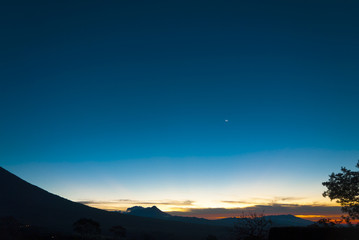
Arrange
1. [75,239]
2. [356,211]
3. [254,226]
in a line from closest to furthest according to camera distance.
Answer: [254,226] → [356,211] → [75,239]

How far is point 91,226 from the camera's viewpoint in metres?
142

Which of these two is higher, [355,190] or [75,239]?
[355,190]

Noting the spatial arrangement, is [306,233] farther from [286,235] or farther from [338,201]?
[338,201]

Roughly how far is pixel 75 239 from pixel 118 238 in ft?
108

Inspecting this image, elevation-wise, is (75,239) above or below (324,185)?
below

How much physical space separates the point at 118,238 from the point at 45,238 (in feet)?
144

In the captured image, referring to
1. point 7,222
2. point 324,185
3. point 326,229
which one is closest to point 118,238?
point 7,222

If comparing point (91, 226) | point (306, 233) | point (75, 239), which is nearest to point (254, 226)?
point (306, 233)

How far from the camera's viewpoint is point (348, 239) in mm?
21109

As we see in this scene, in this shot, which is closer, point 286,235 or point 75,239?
point 286,235

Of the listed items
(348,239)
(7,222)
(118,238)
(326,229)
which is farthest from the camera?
(118,238)

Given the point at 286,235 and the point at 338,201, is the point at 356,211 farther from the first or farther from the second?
the point at 286,235

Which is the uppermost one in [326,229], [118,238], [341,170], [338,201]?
[341,170]

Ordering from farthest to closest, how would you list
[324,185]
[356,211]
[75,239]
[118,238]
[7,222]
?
1. [118,238]
2. [75,239]
3. [7,222]
4. [324,185]
5. [356,211]
